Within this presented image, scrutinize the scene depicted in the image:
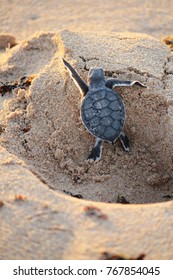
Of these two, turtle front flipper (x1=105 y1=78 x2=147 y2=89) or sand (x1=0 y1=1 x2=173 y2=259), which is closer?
sand (x1=0 y1=1 x2=173 y2=259)

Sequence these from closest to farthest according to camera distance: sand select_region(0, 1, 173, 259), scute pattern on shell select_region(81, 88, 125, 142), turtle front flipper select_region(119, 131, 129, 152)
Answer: sand select_region(0, 1, 173, 259)
scute pattern on shell select_region(81, 88, 125, 142)
turtle front flipper select_region(119, 131, 129, 152)

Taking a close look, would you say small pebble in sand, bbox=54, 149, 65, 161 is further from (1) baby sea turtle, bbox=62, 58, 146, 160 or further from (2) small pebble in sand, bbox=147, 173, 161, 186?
(2) small pebble in sand, bbox=147, 173, 161, 186

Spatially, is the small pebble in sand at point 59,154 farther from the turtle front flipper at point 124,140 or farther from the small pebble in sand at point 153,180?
the small pebble in sand at point 153,180

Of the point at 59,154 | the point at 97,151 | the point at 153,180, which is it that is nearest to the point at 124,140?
the point at 97,151

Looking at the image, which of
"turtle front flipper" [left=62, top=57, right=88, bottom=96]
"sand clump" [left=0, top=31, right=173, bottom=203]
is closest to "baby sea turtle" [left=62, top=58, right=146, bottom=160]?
"turtle front flipper" [left=62, top=57, right=88, bottom=96]

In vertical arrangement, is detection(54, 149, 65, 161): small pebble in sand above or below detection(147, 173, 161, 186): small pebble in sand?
above

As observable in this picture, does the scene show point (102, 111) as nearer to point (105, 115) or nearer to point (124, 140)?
point (105, 115)
